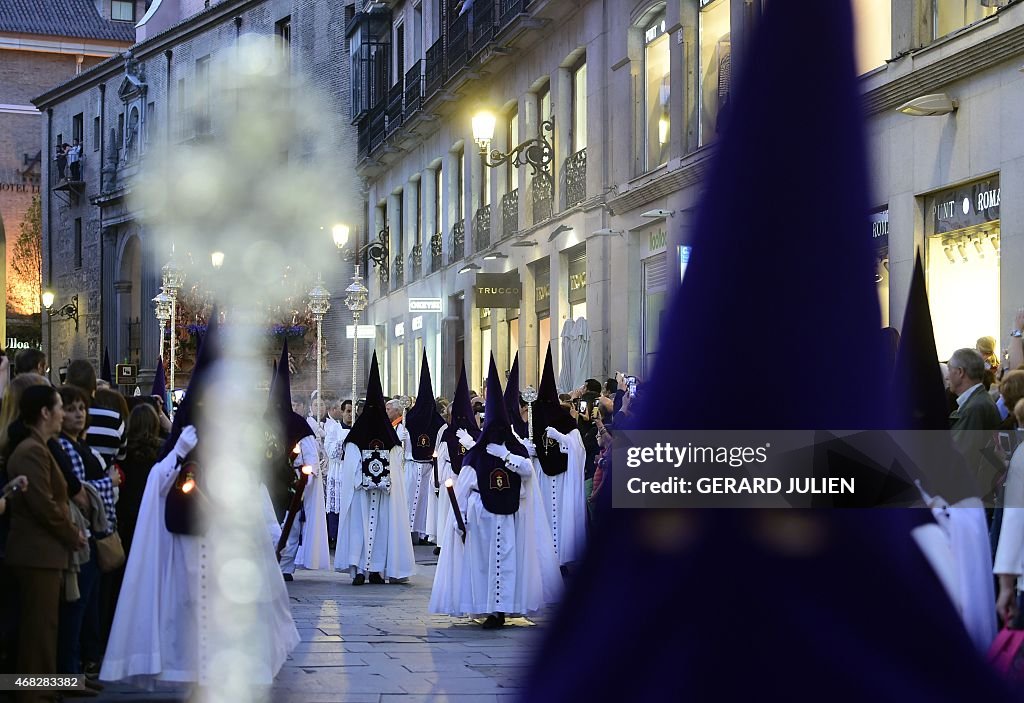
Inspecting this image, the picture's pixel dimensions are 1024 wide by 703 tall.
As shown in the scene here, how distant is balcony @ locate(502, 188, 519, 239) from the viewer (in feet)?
98.6

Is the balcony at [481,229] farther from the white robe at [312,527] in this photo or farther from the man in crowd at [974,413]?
the man in crowd at [974,413]

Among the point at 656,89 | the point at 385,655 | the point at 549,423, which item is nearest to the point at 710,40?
the point at 656,89

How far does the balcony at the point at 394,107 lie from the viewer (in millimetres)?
38531

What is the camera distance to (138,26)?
66688 mm

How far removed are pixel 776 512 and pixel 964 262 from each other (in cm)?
1359

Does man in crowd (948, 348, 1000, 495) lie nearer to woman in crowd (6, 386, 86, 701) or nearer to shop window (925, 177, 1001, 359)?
woman in crowd (6, 386, 86, 701)

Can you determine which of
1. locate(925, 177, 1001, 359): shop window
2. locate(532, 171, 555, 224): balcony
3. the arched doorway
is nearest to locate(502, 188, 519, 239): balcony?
locate(532, 171, 555, 224): balcony

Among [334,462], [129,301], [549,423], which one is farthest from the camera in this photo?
[129,301]

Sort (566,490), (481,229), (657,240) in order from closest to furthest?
1. (566,490)
2. (657,240)
3. (481,229)

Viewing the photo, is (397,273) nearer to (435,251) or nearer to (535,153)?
(435,251)

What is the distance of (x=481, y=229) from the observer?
32562 millimetres

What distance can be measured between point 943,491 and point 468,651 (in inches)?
289

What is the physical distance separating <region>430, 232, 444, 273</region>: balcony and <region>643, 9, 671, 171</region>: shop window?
13490mm

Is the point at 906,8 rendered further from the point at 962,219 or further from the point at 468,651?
the point at 468,651
